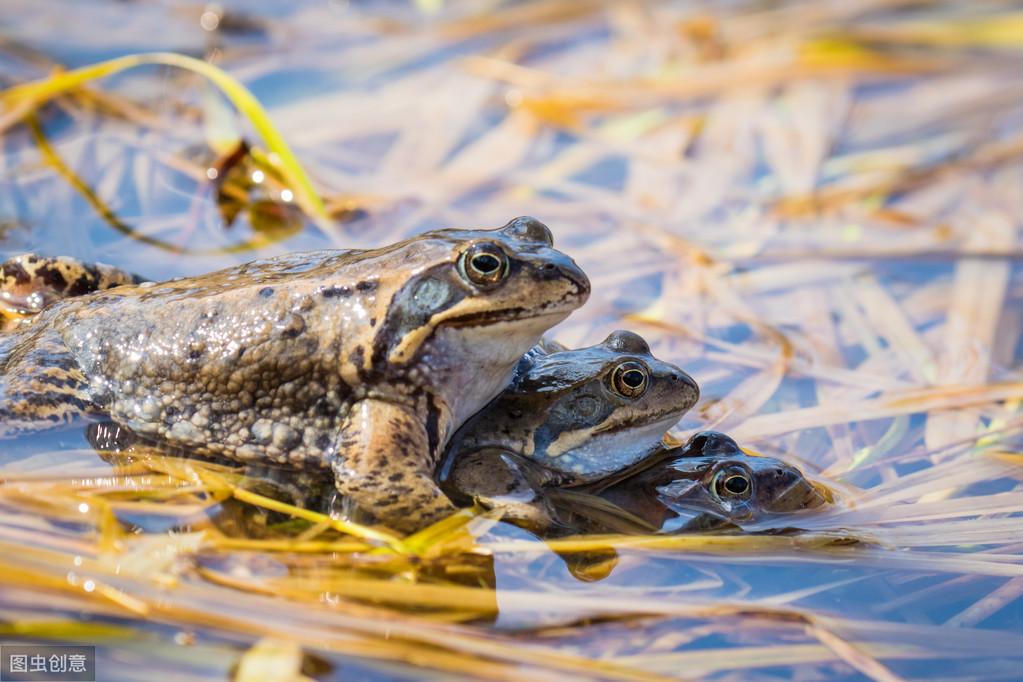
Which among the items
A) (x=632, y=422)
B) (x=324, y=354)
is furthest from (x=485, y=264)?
(x=632, y=422)

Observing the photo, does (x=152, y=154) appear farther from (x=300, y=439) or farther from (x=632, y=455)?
(x=632, y=455)

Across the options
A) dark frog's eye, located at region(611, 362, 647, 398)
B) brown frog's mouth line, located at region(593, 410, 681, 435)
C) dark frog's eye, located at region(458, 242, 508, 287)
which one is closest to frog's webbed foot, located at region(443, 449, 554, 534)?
brown frog's mouth line, located at region(593, 410, 681, 435)

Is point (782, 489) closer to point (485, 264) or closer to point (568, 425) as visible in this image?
point (568, 425)

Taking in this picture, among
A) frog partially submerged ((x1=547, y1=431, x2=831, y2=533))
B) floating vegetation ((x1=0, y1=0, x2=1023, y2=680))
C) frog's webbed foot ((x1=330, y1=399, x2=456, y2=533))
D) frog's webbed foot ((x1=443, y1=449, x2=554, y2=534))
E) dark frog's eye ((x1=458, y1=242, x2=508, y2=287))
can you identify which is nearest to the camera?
floating vegetation ((x1=0, y1=0, x2=1023, y2=680))

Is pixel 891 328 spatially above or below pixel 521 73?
below

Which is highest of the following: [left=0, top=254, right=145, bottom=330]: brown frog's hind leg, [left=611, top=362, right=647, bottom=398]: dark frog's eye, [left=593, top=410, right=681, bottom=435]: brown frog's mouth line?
[left=0, top=254, right=145, bottom=330]: brown frog's hind leg

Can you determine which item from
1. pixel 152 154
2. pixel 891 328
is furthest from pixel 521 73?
pixel 891 328

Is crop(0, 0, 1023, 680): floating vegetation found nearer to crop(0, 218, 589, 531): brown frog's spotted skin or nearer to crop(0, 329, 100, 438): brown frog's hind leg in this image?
crop(0, 329, 100, 438): brown frog's hind leg
